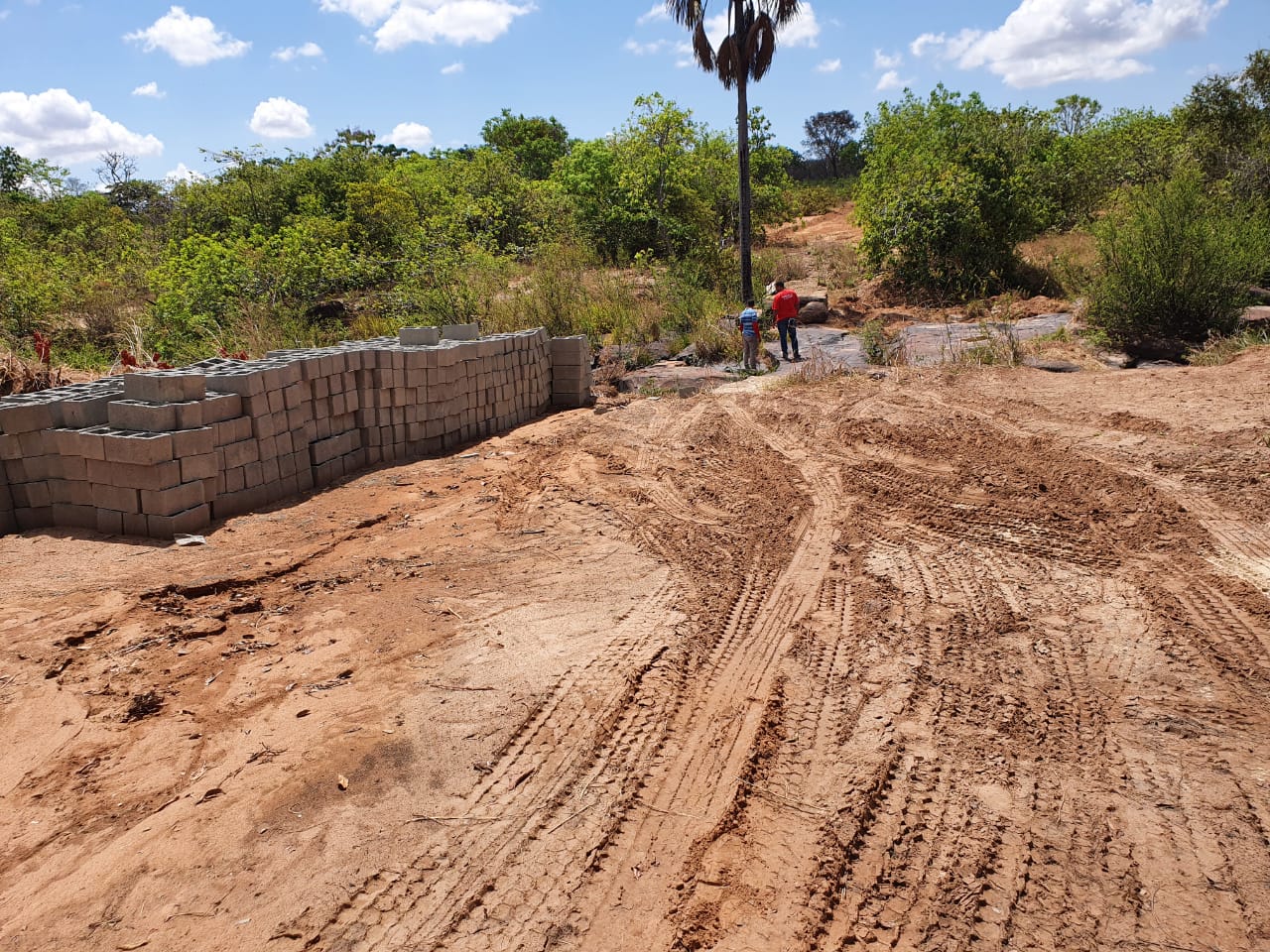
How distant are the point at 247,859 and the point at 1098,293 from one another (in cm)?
1524

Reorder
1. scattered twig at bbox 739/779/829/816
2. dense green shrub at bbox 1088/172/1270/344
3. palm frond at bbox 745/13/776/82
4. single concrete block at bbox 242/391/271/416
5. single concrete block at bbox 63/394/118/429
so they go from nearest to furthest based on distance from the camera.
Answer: scattered twig at bbox 739/779/829/816, single concrete block at bbox 63/394/118/429, single concrete block at bbox 242/391/271/416, dense green shrub at bbox 1088/172/1270/344, palm frond at bbox 745/13/776/82

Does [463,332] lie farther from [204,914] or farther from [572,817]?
[204,914]

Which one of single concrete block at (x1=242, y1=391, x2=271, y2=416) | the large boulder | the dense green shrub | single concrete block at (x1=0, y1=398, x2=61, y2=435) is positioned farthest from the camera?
the large boulder

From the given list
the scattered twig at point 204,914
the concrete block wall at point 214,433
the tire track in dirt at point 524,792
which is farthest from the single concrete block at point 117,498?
the scattered twig at point 204,914

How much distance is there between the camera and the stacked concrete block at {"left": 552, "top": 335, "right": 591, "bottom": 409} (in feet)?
39.1

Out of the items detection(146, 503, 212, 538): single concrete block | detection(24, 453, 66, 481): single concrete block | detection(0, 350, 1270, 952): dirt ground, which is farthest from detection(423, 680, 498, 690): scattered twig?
detection(24, 453, 66, 481): single concrete block

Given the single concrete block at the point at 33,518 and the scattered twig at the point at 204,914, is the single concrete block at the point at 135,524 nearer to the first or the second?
the single concrete block at the point at 33,518

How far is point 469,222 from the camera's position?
75.6ft

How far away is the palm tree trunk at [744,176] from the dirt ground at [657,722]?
1003 cm

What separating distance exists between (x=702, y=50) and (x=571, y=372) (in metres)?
8.31

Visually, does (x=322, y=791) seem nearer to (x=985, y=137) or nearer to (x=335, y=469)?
(x=335, y=469)

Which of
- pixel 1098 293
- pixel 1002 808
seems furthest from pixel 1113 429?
pixel 1002 808

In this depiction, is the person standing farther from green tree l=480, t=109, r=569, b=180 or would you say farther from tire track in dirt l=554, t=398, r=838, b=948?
green tree l=480, t=109, r=569, b=180

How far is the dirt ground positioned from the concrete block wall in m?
0.37
